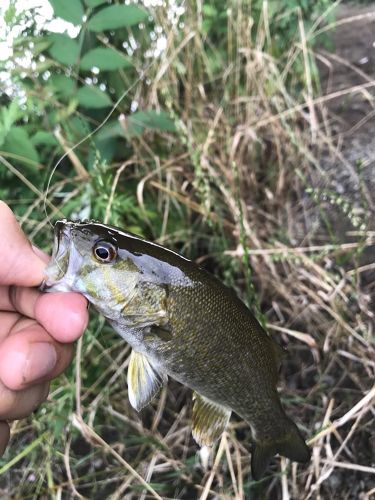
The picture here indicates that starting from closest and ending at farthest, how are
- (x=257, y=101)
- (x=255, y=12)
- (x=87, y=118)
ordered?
(x=87, y=118) → (x=257, y=101) → (x=255, y=12)

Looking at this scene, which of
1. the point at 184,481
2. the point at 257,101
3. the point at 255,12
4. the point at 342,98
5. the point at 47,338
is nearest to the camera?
the point at 47,338

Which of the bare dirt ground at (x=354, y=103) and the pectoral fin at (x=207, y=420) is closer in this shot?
the pectoral fin at (x=207, y=420)

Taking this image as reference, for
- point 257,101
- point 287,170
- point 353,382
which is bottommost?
point 353,382

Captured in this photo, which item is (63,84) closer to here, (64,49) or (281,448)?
(64,49)

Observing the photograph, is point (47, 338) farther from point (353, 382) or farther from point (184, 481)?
point (353, 382)

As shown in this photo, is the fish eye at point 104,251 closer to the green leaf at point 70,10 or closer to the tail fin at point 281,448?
the tail fin at point 281,448

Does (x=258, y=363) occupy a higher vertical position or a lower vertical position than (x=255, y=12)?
→ lower

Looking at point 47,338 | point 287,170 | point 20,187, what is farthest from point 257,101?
point 47,338

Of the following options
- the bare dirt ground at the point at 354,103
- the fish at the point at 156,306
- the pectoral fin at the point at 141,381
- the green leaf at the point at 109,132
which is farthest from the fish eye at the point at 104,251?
the bare dirt ground at the point at 354,103
